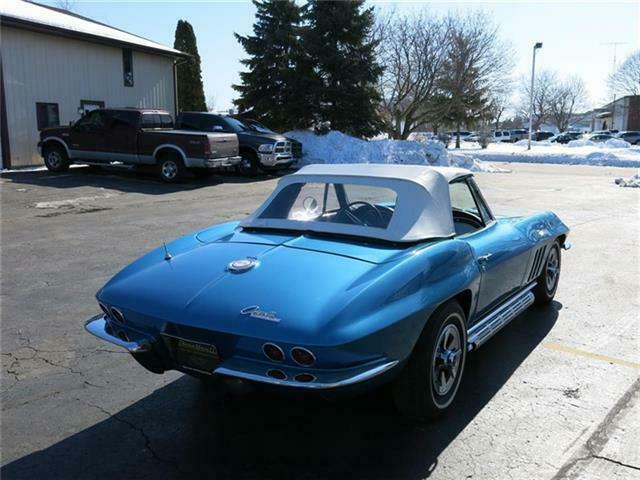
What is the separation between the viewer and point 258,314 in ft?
9.09

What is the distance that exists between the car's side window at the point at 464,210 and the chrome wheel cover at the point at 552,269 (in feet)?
4.43

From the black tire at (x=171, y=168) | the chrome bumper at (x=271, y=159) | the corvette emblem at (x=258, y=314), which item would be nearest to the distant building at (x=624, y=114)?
the chrome bumper at (x=271, y=159)

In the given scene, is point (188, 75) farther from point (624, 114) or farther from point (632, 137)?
point (624, 114)

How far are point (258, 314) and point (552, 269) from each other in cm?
373

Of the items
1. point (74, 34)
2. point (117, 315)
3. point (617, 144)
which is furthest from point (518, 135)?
point (117, 315)

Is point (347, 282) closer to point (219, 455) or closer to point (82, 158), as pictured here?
point (219, 455)

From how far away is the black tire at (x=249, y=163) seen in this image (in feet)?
60.5

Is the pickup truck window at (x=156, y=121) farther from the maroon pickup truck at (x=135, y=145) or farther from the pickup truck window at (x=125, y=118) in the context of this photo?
the pickup truck window at (x=125, y=118)

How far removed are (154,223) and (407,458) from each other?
7854 mm

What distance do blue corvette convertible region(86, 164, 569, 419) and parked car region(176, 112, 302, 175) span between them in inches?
562

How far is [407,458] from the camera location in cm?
297

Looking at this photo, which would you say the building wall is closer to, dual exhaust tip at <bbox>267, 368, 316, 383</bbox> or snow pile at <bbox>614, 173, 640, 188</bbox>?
snow pile at <bbox>614, 173, 640, 188</bbox>

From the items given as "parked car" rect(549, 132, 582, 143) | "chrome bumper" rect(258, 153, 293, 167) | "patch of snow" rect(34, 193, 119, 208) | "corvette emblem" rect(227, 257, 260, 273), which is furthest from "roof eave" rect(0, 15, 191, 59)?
"parked car" rect(549, 132, 582, 143)

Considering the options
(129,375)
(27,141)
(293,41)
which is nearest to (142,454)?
(129,375)
